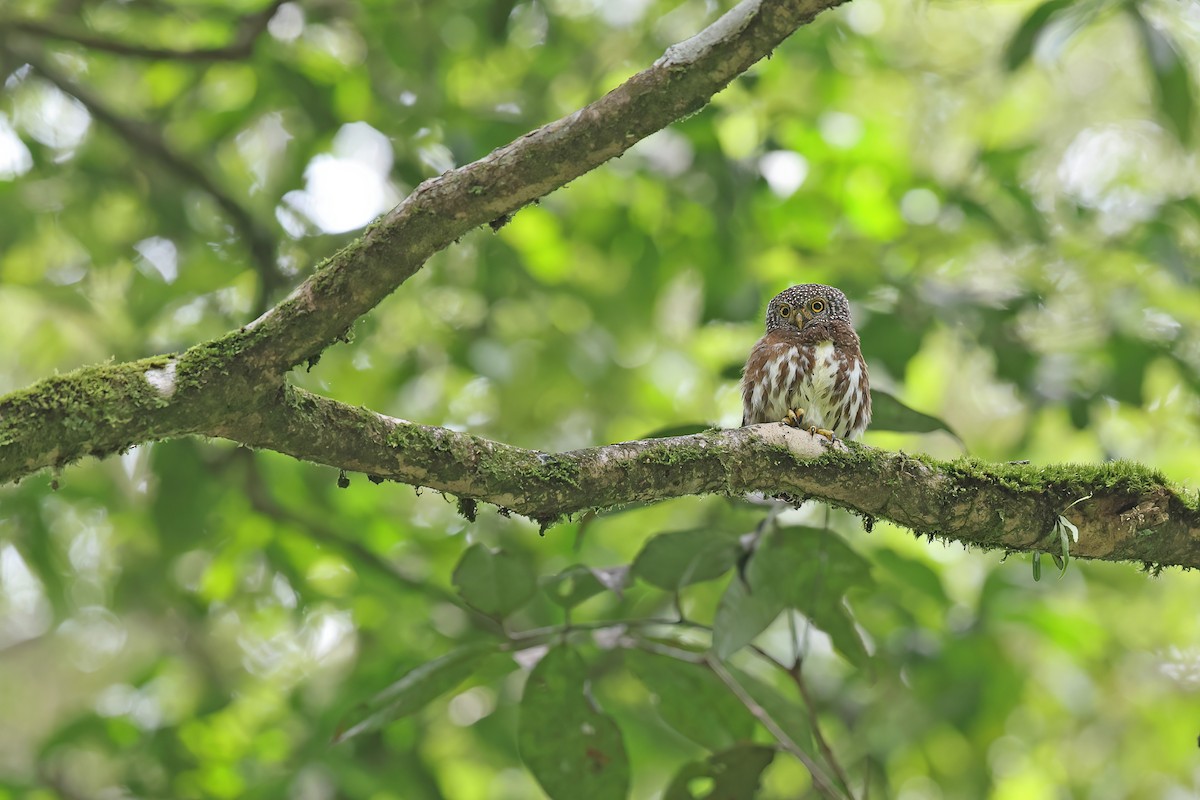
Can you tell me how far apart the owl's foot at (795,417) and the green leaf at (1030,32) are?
60.9 inches

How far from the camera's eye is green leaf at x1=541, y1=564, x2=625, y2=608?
3248 mm

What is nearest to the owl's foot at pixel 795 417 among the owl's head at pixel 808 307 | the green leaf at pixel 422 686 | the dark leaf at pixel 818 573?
the owl's head at pixel 808 307

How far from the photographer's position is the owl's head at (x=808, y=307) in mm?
4676

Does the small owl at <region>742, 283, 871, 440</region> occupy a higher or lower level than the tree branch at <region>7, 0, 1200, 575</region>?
lower

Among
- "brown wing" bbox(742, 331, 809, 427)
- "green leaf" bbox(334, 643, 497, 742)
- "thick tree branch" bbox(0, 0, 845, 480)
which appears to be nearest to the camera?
"thick tree branch" bbox(0, 0, 845, 480)

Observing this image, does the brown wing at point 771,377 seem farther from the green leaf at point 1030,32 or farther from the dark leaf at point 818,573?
the green leaf at point 1030,32

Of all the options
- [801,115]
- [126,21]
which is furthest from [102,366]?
[126,21]

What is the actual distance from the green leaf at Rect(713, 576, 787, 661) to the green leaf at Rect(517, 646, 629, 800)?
1.38 ft

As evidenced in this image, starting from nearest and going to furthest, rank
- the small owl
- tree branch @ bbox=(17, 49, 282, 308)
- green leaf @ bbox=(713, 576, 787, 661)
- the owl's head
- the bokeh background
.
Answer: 1. green leaf @ bbox=(713, 576, 787, 661)
2. the small owl
3. the owl's head
4. the bokeh background
5. tree branch @ bbox=(17, 49, 282, 308)

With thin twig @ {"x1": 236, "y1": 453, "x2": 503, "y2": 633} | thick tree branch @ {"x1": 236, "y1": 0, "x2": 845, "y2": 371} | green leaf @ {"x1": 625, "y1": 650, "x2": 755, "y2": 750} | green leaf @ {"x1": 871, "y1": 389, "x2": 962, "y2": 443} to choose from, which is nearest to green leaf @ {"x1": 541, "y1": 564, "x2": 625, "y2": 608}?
green leaf @ {"x1": 625, "y1": 650, "x2": 755, "y2": 750}

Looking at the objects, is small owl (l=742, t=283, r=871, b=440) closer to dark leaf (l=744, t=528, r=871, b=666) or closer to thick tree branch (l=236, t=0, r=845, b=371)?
dark leaf (l=744, t=528, r=871, b=666)

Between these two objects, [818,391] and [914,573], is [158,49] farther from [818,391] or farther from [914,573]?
[914,573]

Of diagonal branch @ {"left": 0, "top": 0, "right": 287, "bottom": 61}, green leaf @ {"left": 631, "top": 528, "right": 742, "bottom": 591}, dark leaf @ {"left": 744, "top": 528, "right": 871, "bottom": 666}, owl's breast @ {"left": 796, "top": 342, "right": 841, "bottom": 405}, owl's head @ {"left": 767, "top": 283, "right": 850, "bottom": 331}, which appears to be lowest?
dark leaf @ {"left": 744, "top": 528, "right": 871, "bottom": 666}

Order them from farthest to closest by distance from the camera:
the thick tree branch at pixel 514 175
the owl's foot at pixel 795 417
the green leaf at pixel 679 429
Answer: the owl's foot at pixel 795 417 → the green leaf at pixel 679 429 → the thick tree branch at pixel 514 175
